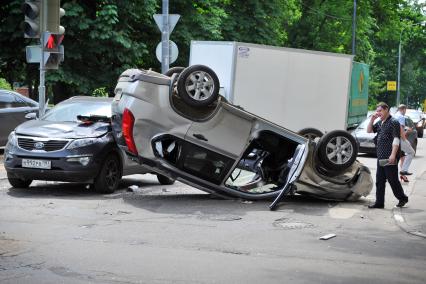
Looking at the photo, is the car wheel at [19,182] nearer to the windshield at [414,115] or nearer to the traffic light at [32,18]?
the traffic light at [32,18]

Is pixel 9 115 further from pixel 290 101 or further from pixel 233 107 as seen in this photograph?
pixel 233 107

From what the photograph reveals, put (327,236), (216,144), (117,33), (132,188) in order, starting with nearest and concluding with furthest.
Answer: (327,236), (216,144), (132,188), (117,33)

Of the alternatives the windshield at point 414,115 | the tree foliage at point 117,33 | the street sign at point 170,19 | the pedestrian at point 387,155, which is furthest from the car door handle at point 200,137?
the windshield at point 414,115

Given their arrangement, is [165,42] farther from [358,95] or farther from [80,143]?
[358,95]

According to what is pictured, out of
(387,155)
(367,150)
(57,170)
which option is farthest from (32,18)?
(367,150)

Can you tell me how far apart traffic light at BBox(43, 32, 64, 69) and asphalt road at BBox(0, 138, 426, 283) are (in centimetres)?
367

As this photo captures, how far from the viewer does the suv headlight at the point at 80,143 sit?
11.2 metres

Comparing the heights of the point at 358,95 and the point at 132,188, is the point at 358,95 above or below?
above

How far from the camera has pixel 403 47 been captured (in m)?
73.6

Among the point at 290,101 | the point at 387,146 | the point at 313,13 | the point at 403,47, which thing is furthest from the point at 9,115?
the point at 403,47

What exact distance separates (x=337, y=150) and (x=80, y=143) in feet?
12.7

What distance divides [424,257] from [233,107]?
4.04 meters

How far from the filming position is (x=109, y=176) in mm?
11734

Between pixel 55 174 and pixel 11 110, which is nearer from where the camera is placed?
pixel 55 174
